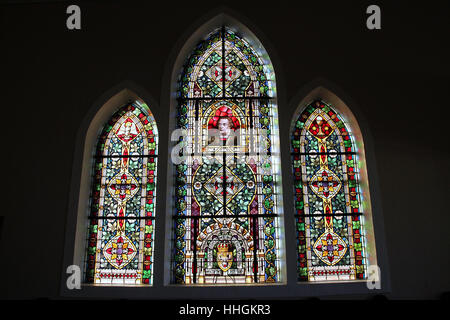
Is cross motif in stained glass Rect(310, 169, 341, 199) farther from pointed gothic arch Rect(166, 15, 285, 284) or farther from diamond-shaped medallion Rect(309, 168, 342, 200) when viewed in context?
pointed gothic arch Rect(166, 15, 285, 284)

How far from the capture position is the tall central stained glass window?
437 cm

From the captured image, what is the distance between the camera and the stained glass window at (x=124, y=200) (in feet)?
14.4

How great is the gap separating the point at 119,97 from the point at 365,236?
320cm

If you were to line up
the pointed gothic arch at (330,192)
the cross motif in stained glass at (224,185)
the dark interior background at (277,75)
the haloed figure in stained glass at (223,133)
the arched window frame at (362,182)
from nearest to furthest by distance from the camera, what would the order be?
the arched window frame at (362,182) → the dark interior background at (277,75) → the pointed gothic arch at (330,192) → the cross motif in stained glass at (224,185) → the haloed figure in stained glass at (223,133)

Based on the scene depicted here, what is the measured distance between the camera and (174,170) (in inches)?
183

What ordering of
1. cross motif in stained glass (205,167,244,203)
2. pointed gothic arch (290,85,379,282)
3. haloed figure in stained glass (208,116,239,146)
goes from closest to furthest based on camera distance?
pointed gothic arch (290,85,379,282)
cross motif in stained glass (205,167,244,203)
haloed figure in stained glass (208,116,239,146)

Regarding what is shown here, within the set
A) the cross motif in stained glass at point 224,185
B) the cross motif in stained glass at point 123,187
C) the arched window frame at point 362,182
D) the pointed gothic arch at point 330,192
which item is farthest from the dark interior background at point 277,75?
the cross motif in stained glass at point 224,185

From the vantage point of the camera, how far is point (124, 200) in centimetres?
459

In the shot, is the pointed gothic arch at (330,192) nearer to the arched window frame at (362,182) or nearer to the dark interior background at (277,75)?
the arched window frame at (362,182)

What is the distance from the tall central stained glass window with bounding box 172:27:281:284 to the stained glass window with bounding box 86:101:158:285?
0.33m

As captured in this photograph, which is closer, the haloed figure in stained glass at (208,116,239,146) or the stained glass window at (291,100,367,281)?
the stained glass window at (291,100,367,281)

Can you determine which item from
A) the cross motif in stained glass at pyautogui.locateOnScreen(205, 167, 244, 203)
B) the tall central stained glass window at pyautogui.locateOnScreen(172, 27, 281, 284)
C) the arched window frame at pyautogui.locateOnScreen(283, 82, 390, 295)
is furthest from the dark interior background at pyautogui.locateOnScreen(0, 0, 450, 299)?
the cross motif in stained glass at pyautogui.locateOnScreen(205, 167, 244, 203)

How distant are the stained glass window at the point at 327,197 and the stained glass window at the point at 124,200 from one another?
5.44 feet
